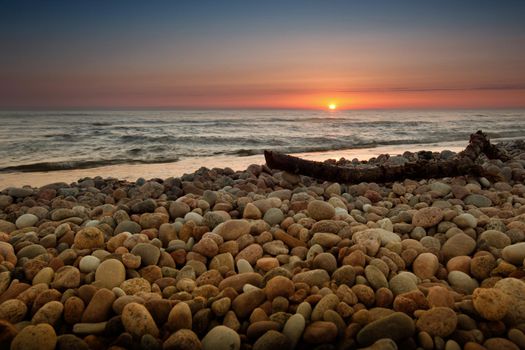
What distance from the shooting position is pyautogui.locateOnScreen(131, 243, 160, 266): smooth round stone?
2312 millimetres

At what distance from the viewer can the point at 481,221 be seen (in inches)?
107

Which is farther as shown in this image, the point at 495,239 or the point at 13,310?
the point at 495,239

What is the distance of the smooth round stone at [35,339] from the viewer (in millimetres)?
1589

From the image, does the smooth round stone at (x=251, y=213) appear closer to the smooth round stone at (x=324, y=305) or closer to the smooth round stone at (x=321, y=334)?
Answer: the smooth round stone at (x=324, y=305)

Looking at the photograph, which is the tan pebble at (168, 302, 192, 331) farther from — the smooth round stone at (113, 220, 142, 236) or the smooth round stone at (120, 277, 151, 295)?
the smooth round stone at (113, 220, 142, 236)

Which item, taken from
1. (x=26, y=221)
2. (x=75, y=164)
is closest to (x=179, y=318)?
(x=26, y=221)

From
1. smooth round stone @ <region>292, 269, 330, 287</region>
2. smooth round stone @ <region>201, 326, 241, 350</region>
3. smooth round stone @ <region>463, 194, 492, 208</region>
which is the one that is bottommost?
smooth round stone @ <region>201, 326, 241, 350</region>

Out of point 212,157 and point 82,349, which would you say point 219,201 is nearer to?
point 82,349

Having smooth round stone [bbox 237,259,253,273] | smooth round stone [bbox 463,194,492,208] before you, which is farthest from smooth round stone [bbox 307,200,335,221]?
smooth round stone [bbox 463,194,492,208]

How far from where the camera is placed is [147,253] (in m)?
2.33

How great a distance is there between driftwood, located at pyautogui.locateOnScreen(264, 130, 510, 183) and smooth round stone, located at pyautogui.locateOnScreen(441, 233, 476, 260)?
177 centimetres

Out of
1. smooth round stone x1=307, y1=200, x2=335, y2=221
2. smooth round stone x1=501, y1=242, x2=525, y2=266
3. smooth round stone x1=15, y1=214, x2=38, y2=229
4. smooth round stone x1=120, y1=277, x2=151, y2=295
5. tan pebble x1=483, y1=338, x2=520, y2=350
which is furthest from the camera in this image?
smooth round stone x1=15, y1=214, x2=38, y2=229

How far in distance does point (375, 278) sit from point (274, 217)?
1053 millimetres

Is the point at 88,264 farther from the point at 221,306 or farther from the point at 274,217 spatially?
the point at 274,217
